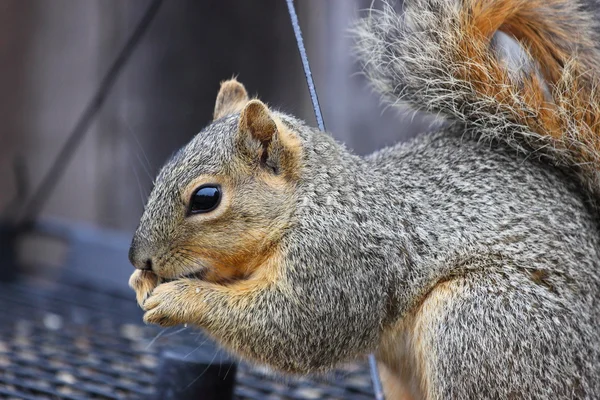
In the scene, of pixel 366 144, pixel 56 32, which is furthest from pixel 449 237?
pixel 56 32

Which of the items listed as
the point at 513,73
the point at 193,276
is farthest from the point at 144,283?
the point at 513,73

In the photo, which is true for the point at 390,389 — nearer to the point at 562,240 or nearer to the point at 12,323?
the point at 562,240

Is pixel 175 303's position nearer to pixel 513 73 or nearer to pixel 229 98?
pixel 229 98

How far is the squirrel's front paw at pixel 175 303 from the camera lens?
5.14 ft

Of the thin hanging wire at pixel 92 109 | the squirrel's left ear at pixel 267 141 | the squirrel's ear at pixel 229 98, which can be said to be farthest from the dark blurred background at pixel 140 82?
the squirrel's left ear at pixel 267 141

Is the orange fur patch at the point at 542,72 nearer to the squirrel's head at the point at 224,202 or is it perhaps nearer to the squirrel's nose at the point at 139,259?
the squirrel's head at the point at 224,202

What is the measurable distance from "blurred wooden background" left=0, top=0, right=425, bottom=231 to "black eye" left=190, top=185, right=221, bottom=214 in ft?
5.00

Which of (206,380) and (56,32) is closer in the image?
(206,380)

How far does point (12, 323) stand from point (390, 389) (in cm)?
131

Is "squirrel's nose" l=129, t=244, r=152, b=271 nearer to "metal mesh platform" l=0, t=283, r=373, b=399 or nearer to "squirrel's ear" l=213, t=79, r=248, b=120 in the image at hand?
"metal mesh platform" l=0, t=283, r=373, b=399

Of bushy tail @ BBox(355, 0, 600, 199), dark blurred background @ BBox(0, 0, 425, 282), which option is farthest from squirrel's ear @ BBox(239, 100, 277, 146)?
dark blurred background @ BBox(0, 0, 425, 282)

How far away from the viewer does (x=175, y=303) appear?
1.57 metres

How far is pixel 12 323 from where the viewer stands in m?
2.65

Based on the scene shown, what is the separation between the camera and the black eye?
154 centimetres
